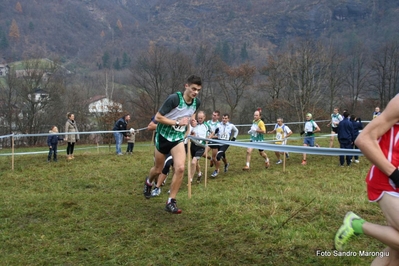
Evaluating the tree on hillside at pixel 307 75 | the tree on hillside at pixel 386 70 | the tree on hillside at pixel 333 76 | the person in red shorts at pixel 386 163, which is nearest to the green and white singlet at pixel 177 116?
the person in red shorts at pixel 386 163

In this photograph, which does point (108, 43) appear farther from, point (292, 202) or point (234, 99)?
point (292, 202)

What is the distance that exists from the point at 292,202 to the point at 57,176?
284 inches

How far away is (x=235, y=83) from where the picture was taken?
153 feet

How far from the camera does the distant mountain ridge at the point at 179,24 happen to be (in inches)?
3076

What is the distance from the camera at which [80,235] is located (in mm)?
4707

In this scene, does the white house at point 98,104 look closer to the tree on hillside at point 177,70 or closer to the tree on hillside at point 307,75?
the tree on hillside at point 177,70

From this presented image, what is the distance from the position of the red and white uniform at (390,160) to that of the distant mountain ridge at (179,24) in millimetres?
68795

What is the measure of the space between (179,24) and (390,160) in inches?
4455

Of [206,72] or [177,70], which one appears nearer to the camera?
[177,70]

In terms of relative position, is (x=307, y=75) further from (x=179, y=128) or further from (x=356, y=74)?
(x=179, y=128)

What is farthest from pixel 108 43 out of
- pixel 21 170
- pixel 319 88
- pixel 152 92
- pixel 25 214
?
pixel 25 214

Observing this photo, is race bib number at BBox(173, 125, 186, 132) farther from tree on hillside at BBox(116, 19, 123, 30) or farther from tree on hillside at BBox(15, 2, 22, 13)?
tree on hillside at BBox(116, 19, 123, 30)

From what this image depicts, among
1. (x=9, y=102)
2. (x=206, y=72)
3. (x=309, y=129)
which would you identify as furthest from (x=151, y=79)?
(x=309, y=129)

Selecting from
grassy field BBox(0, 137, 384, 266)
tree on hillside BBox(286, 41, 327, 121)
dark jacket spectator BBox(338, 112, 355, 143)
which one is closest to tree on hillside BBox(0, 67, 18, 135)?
grassy field BBox(0, 137, 384, 266)
